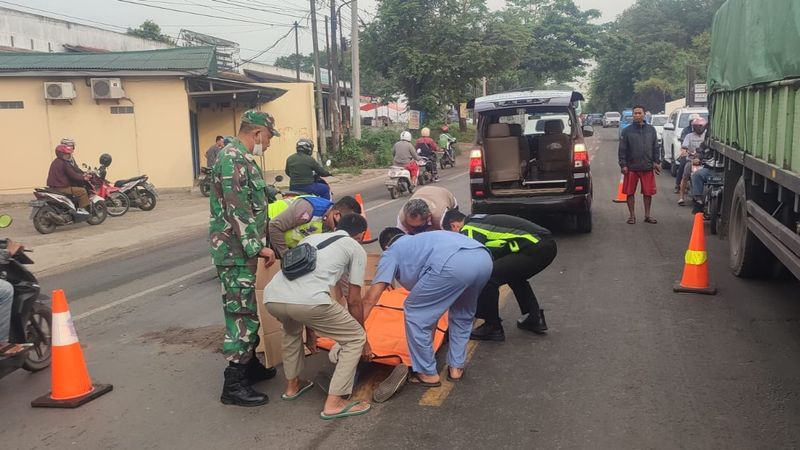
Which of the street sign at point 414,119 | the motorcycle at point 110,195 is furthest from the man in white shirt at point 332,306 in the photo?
the street sign at point 414,119

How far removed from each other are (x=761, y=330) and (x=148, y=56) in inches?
742

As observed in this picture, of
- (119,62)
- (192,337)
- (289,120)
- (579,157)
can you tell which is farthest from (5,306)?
(289,120)

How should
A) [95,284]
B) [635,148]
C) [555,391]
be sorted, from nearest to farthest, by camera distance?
[555,391] → [95,284] → [635,148]

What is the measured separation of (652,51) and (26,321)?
66.8 m

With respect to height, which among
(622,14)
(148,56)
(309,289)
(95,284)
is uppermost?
(622,14)

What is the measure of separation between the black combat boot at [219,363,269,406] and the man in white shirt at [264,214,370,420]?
0.33 meters

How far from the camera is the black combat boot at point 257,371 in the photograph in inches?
183

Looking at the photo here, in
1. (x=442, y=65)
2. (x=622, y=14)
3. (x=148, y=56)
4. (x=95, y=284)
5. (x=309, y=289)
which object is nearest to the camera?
(x=309, y=289)

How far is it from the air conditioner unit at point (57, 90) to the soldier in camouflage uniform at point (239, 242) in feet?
50.6

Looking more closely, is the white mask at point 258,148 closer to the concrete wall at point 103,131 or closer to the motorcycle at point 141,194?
the motorcycle at point 141,194

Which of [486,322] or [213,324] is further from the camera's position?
[213,324]

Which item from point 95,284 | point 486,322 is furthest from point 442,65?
point 486,322

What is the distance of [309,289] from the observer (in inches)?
156

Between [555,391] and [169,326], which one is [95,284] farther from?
[555,391]
